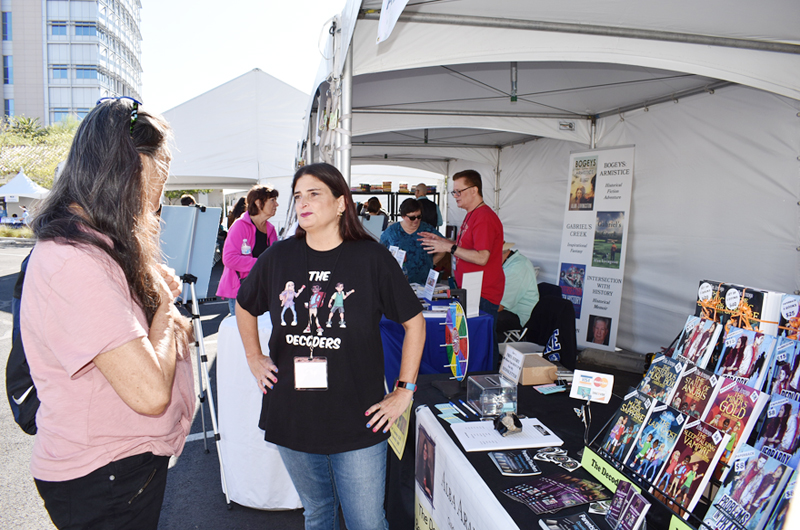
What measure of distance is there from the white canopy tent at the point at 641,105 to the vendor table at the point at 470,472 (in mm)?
1535

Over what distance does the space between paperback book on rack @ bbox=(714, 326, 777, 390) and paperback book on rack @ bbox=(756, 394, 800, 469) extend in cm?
7

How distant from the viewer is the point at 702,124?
3.97 metres

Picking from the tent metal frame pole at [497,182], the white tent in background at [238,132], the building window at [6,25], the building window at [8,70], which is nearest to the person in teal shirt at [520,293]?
the tent metal frame pole at [497,182]

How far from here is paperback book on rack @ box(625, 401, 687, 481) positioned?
3.29 feet

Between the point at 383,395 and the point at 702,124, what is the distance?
13.4ft

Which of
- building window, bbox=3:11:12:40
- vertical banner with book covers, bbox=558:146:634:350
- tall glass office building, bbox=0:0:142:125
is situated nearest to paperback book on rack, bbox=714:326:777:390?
vertical banner with book covers, bbox=558:146:634:350

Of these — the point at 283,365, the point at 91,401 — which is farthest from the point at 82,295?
the point at 283,365

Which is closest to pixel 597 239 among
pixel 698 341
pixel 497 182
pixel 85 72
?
pixel 497 182

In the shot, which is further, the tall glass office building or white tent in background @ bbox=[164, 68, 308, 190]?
the tall glass office building

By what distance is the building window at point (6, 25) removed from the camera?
44.2 m

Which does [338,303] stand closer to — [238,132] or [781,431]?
[781,431]

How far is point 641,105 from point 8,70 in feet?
199

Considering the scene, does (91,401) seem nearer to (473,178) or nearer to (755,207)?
(473,178)

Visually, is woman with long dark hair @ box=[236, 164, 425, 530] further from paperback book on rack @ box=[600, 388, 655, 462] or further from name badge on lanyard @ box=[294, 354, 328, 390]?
paperback book on rack @ box=[600, 388, 655, 462]
